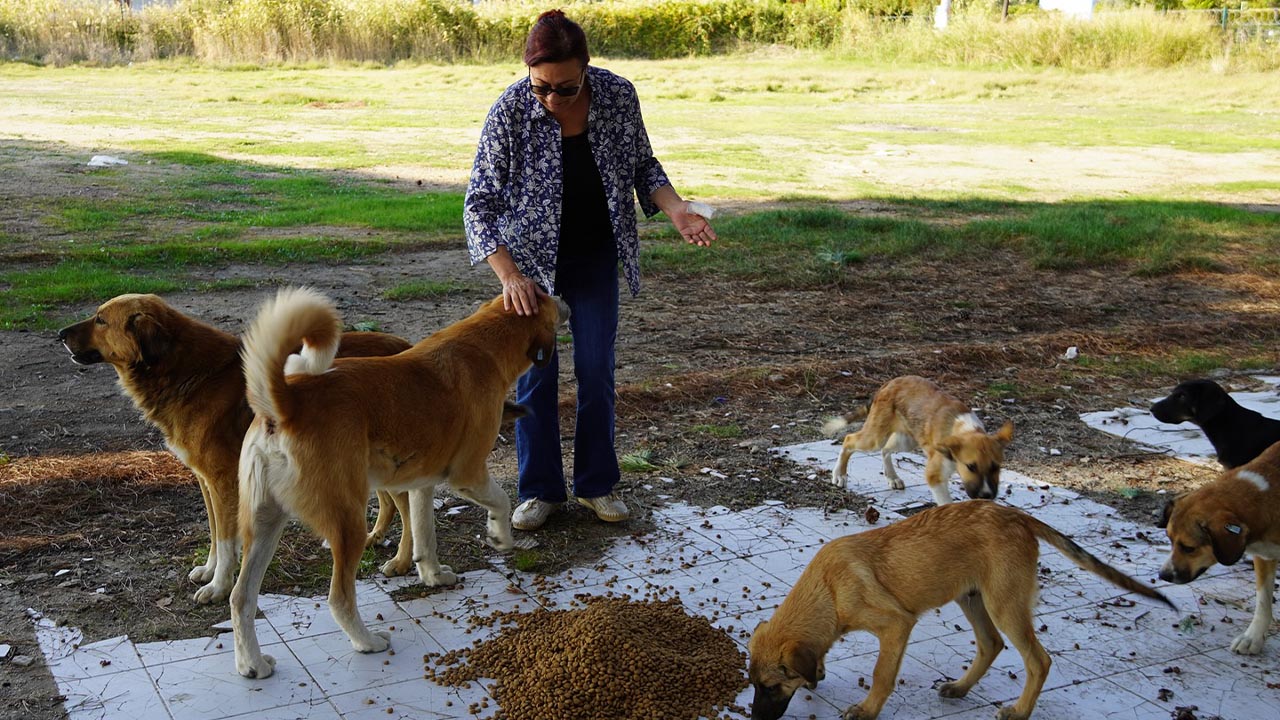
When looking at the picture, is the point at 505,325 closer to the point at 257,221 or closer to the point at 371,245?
the point at 371,245

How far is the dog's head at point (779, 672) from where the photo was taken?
3.93 meters

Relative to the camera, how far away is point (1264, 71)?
35.5 metres

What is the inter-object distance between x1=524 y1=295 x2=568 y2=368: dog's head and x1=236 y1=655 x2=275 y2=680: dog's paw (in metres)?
1.80

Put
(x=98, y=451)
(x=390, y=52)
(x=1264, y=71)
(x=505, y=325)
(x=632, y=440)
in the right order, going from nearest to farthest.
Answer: (x=505, y=325)
(x=98, y=451)
(x=632, y=440)
(x=1264, y=71)
(x=390, y=52)

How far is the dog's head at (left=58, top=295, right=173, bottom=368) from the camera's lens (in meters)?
4.93

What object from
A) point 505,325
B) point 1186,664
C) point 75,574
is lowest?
point 1186,664

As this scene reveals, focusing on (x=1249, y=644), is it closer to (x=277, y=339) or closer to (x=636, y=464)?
(x=636, y=464)

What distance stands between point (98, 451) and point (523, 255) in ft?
11.0

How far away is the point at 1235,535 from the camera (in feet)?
15.2

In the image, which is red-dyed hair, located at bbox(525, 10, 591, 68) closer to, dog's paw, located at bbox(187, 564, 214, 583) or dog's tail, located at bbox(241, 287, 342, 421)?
dog's tail, located at bbox(241, 287, 342, 421)

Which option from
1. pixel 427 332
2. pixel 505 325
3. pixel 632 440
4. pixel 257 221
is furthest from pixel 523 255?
pixel 257 221

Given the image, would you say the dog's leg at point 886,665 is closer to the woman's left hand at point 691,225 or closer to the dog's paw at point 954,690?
the dog's paw at point 954,690

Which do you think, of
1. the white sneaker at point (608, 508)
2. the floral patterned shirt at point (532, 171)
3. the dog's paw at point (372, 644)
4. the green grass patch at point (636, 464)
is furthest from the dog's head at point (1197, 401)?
the dog's paw at point (372, 644)

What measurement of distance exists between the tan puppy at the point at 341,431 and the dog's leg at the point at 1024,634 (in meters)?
2.38
